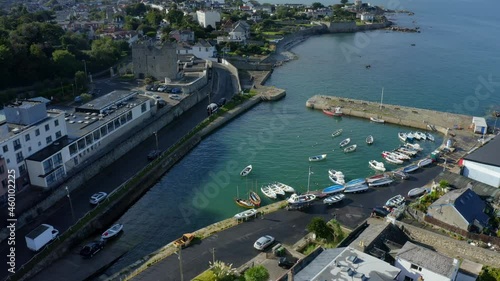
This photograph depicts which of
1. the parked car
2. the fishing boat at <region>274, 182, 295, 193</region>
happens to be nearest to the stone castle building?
the parked car

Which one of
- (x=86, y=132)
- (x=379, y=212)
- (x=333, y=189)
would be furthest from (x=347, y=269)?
(x=86, y=132)

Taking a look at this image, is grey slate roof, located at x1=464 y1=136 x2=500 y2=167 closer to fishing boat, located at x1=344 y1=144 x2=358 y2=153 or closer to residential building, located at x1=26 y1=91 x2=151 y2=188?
fishing boat, located at x1=344 y1=144 x2=358 y2=153

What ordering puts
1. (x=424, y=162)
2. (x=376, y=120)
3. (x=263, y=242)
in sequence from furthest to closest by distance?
(x=376, y=120), (x=424, y=162), (x=263, y=242)

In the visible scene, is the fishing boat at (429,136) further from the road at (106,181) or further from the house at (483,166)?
the road at (106,181)

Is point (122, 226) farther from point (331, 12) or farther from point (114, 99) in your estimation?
point (331, 12)

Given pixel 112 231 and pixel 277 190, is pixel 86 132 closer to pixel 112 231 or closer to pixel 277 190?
pixel 112 231

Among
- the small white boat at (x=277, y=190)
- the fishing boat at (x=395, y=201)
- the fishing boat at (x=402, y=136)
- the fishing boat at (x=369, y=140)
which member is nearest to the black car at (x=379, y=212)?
the fishing boat at (x=395, y=201)
